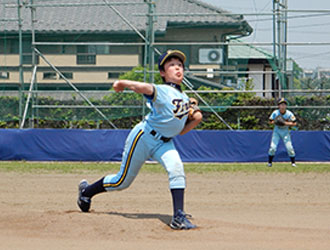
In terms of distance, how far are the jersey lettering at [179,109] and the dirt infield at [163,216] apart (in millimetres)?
1229

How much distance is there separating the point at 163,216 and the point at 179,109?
149cm

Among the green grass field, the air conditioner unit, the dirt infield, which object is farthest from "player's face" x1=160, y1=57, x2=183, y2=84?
the air conditioner unit

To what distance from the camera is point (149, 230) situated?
21.3 feet

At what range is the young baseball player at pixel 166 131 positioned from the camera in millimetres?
6590

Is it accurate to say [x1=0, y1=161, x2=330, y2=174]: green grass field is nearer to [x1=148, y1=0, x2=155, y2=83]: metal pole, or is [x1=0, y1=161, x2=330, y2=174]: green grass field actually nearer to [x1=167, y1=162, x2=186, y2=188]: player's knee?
[x1=148, y1=0, x2=155, y2=83]: metal pole

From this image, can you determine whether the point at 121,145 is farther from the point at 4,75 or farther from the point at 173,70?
the point at 173,70

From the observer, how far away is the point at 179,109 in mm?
6676

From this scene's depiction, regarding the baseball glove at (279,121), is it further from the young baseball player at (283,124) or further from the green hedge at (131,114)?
the green hedge at (131,114)

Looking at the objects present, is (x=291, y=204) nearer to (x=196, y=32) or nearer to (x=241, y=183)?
(x=241, y=183)

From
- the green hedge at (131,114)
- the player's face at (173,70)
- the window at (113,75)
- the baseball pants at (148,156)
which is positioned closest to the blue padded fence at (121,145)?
the green hedge at (131,114)

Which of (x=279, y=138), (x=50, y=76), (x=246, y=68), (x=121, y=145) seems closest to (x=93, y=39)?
(x=50, y=76)

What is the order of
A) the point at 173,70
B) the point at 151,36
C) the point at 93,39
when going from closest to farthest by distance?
1. the point at 173,70
2. the point at 151,36
3. the point at 93,39

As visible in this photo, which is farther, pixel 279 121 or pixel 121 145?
pixel 121 145

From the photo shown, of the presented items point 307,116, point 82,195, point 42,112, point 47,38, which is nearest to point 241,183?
point 82,195
